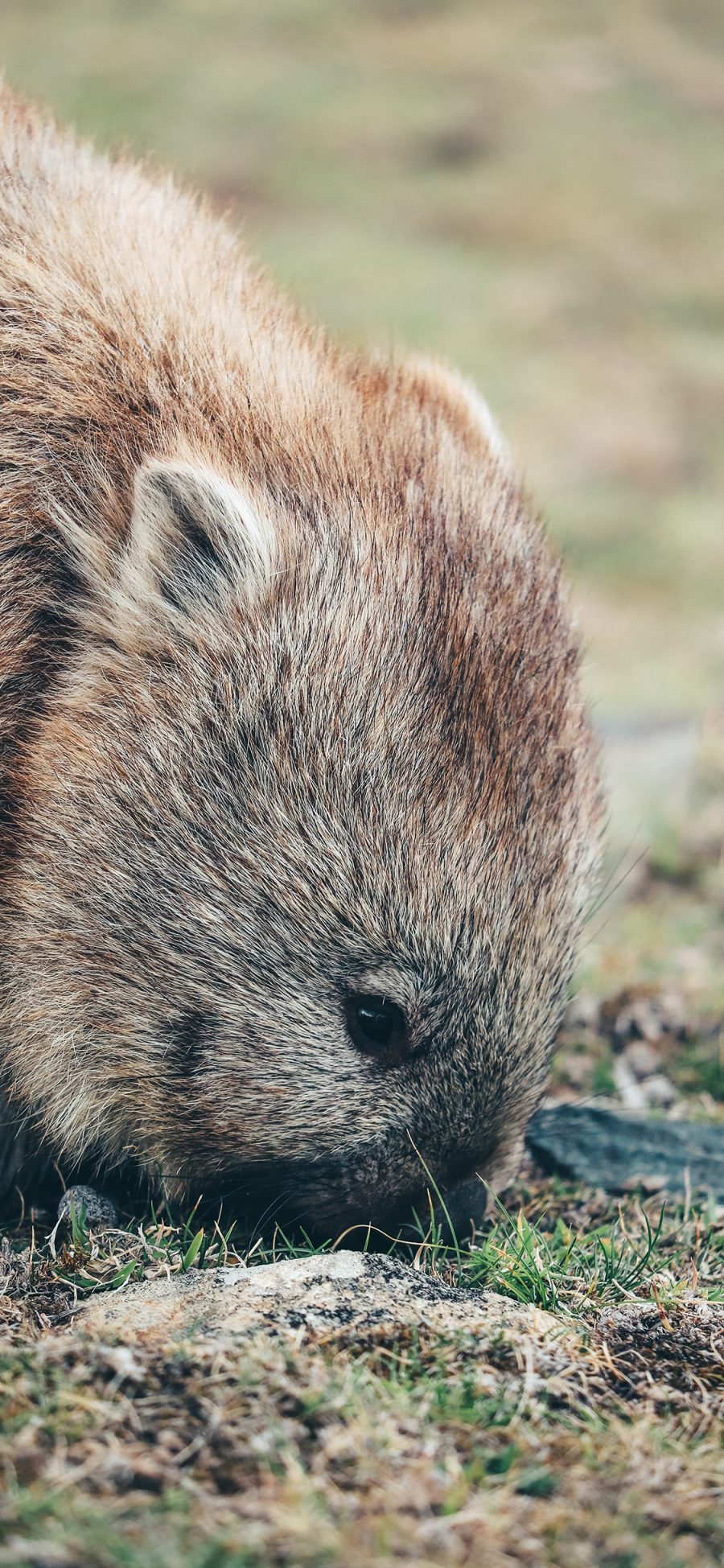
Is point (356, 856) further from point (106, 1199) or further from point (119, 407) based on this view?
point (119, 407)

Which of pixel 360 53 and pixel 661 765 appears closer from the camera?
pixel 661 765

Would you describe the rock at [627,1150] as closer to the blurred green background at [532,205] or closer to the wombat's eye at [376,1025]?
the wombat's eye at [376,1025]

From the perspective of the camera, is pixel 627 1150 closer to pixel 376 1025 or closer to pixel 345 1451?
pixel 376 1025

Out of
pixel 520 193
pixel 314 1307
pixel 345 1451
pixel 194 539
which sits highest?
pixel 520 193

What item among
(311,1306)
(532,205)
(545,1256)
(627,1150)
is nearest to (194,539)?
(311,1306)

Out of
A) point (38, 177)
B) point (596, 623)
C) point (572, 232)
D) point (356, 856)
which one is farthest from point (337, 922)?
point (572, 232)

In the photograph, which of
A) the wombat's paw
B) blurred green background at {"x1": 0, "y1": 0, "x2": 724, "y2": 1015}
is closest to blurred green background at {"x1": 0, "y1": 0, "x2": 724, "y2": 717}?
blurred green background at {"x1": 0, "y1": 0, "x2": 724, "y2": 1015}

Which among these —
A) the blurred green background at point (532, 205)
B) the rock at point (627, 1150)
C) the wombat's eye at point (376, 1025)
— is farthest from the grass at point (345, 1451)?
the blurred green background at point (532, 205)
